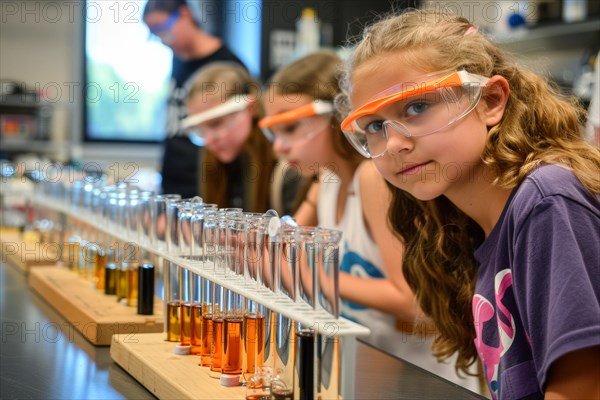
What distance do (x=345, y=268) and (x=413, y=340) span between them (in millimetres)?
292

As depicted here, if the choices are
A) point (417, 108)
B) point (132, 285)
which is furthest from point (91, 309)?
point (417, 108)

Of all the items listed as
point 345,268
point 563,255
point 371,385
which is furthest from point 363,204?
point 563,255

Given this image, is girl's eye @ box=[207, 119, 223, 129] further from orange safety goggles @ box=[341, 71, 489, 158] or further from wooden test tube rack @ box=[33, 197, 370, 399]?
orange safety goggles @ box=[341, 71, 489, 158]

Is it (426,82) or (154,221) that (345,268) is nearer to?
(154,221)

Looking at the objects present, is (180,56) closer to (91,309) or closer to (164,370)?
(91,309)

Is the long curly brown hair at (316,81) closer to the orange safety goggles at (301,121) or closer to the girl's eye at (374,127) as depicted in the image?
the orange safety goggles at (301,121)

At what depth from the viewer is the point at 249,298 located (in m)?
1.21

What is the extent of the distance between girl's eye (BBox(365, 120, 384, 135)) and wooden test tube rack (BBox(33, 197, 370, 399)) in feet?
1.03

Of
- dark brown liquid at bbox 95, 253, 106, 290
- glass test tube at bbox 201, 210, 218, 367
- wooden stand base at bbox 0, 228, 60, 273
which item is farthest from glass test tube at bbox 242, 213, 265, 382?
wooden stand base at bbox 0, 228, 60, 273

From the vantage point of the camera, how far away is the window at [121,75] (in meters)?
6.81

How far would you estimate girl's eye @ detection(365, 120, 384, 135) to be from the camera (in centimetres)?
129

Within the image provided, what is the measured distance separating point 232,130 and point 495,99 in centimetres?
177

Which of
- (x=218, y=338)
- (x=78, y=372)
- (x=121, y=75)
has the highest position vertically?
(x=121, y=75)

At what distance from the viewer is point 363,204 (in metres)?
2.08
